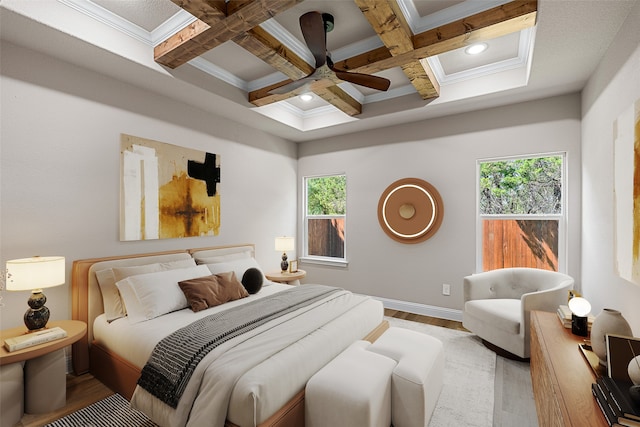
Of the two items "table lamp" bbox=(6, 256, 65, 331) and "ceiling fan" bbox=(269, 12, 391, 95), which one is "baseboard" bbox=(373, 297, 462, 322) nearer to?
"ceiling fan" bbox=(269, 12, 391, 95)

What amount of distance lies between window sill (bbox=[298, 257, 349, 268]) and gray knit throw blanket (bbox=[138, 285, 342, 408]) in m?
2.32

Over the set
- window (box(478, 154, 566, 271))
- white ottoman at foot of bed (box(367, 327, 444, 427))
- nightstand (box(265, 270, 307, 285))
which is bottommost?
white ottoman at foot of bed (box(367, 327, 444, 427))

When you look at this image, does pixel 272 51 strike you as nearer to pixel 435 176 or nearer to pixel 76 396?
pixel 435 176

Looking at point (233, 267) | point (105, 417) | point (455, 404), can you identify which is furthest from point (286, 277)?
point (455, 404)

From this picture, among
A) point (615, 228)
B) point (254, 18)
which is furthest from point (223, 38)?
point (615, 228)

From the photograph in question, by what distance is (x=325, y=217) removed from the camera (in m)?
5.24

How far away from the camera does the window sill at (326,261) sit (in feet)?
16.1

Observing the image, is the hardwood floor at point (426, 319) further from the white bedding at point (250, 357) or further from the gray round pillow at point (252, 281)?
the gray round pillow at point (252, 281)

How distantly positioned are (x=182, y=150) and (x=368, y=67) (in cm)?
231

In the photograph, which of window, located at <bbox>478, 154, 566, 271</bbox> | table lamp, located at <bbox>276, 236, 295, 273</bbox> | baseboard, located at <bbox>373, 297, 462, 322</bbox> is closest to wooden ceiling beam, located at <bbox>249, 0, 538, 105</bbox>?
window, located at <bbox>478, 154, 566, 271</bbox>

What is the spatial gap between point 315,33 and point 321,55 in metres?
0.20

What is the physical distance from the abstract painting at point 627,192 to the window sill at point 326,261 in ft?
10.9

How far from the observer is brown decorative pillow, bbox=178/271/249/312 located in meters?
2.71

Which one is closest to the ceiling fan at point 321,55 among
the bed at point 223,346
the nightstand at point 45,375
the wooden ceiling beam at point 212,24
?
the wooden ceiling beam at point 212,24
